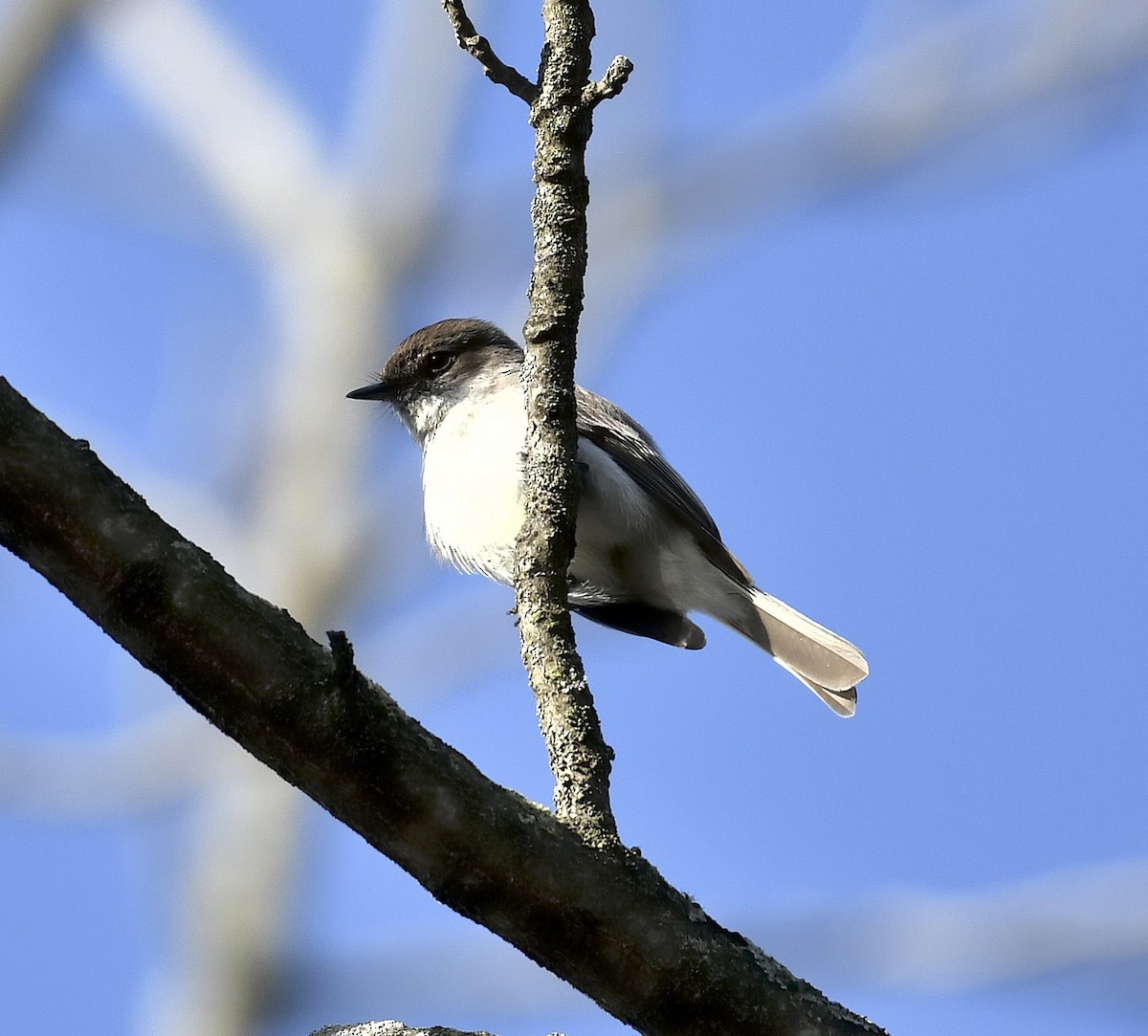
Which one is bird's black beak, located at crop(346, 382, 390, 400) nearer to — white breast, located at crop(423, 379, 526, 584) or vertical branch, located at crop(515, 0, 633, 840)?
white breast, located at crop(423, 379, 526, 584)

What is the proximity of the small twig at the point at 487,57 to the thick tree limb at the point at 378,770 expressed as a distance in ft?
3.43

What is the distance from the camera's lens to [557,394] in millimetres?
2570

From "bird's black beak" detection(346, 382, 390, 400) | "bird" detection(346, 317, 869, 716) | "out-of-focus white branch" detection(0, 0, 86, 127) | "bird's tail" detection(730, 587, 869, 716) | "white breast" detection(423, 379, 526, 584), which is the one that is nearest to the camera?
"white breast" detection(423, 379, 526, 584)

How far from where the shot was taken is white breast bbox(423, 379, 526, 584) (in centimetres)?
427

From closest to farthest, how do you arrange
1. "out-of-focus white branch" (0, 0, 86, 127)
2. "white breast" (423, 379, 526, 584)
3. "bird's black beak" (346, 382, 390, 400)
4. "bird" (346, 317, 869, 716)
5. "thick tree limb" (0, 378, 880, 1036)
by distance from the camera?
1. "thick tree limb" (0, 378, 880, 1036)
2. "white breast" (423, 379, 526, 584)
3. "bird" (346, 317, 869, 716)
4. "bird's black beak" (346, 382, 390, 400)
5. "out-of-focus white branch" (0, 0, 86, 127)

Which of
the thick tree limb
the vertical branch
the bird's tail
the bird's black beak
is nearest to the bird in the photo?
the bird's tail

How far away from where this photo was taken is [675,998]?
6.86 feet

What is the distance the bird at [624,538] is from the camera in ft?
14.7

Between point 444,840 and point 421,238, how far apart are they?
28.6ft

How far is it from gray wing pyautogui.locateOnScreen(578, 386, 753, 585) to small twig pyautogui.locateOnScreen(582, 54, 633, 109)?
2.13 meters

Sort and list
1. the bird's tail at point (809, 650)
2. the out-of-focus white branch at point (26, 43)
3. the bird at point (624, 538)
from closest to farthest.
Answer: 1. the bird at point (624, 538)
2. the bird's tail at point (809, 650)
3. the out-of-focus white branch at point (26, 43)

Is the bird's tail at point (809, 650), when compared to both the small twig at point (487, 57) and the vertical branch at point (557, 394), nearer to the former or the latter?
the vertical branch at point (557, 394)

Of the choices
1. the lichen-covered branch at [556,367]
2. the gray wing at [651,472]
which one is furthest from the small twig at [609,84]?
the gray wing at [651,472]

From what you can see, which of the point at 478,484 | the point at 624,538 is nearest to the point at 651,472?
the point at 624,538
